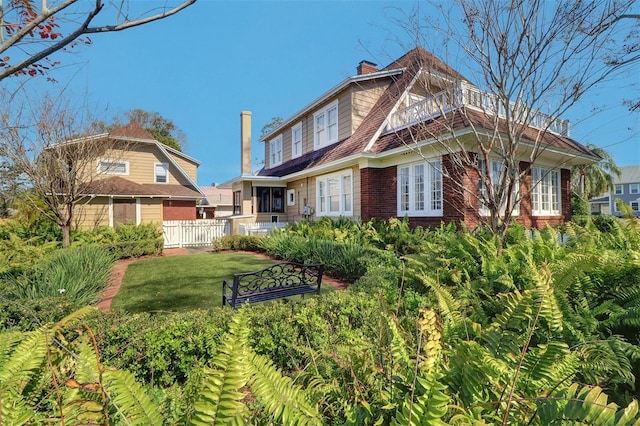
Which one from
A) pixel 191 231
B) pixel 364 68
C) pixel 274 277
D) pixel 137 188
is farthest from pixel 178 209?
pixel 274 277

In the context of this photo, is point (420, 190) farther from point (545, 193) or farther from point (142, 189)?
point (142, 189)

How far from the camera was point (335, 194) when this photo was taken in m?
14.4

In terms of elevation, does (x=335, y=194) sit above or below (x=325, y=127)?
below

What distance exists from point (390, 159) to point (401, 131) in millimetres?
1193

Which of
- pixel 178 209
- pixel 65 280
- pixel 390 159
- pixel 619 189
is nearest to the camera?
pixel 65 280

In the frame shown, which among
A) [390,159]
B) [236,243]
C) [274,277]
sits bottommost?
[236,243]

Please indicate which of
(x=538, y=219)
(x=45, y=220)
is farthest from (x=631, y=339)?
(x=45, y=220)

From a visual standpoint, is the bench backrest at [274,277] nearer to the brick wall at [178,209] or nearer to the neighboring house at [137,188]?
the neighboring house at [137,188]

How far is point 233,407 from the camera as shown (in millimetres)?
913

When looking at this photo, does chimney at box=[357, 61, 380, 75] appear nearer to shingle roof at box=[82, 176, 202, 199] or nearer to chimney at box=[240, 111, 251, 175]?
chimney at box=[240, 111, 251, 175]

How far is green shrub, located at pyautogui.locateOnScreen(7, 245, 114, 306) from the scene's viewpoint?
15.2ft

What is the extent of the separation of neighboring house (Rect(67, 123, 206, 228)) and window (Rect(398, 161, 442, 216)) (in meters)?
12.7

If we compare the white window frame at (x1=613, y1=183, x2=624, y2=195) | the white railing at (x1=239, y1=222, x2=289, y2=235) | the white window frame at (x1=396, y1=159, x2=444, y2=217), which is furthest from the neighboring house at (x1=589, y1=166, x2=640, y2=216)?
the white railing at (x1=239, y1=222, x2=289, y2=235)

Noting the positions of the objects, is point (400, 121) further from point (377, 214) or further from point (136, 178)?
point (136, 178)
